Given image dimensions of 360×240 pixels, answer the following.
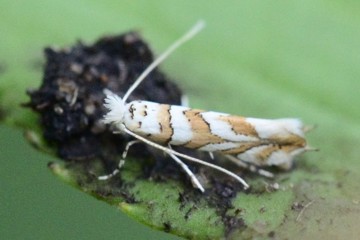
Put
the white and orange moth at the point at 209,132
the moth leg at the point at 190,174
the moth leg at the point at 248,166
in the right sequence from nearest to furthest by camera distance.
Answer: the moth leg at the point at 190,174
the white and orange moth at the point at 209,132
the moth leg at the point at 248,166

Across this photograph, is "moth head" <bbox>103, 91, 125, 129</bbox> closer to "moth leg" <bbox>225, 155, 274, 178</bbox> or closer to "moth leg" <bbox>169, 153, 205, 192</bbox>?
"moth leg" <bbox>169, 153, 205, 192</bbox>

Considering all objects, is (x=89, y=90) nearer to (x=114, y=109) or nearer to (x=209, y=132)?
(x=114, y=109)

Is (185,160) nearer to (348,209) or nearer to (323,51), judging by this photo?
(348,209)

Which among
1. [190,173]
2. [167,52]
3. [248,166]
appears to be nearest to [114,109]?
[190,173]

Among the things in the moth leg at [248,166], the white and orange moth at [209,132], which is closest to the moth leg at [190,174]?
the white and orange moth at [209,132]

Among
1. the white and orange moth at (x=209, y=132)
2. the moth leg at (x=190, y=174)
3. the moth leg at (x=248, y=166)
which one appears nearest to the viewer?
the moth leg at (x=190, y=174)

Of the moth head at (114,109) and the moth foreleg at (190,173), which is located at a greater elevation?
the moth head at (114,109)

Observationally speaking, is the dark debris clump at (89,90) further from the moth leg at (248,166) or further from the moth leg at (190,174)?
the moth leg at (248,166)

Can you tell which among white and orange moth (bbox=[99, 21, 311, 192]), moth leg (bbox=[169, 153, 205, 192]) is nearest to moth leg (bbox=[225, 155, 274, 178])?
white and orange moth (bbox=[99, 21, 311, 192])

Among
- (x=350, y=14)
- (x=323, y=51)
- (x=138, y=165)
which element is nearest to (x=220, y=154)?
(x=138, y=165)
